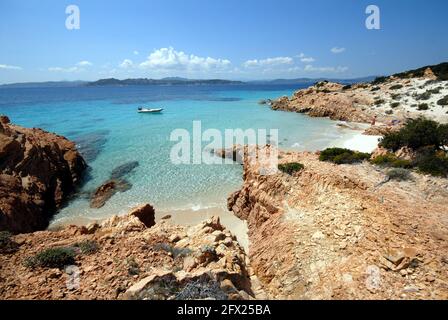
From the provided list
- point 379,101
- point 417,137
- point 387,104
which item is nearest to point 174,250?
point 417,137

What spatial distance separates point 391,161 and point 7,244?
56.3 ft

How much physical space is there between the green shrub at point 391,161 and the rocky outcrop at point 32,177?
62.7 ft

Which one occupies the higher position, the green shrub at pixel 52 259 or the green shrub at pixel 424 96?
the green shrub at pixel 424 96

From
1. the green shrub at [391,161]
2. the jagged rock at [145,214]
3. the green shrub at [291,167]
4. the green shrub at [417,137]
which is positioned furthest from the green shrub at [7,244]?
the green shrub at [417,137]

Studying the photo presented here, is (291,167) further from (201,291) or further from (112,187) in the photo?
(112,187)

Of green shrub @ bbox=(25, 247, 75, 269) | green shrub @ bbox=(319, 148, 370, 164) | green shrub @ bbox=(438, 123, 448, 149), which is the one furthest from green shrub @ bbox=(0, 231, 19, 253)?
green shrub @ bbox=(438, 123, 448, 149)

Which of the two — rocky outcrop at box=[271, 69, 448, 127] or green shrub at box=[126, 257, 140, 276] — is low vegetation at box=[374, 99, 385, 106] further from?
green shrub at box=[126, 257, 140, 276]

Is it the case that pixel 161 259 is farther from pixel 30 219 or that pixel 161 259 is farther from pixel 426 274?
pixel 30 219

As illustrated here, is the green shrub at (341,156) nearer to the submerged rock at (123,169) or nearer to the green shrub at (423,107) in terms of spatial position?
the submerged rock at (123,169)

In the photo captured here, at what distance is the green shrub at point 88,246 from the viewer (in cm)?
825

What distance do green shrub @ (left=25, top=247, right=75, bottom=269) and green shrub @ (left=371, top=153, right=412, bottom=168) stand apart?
15.0 metres

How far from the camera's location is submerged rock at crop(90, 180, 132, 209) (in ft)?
58.5

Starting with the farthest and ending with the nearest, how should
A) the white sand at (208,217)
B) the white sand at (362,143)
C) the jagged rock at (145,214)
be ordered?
1. the white sand at (362,143)
2. the white sand at (208,217)
3. the jagged rock at (145,214)
